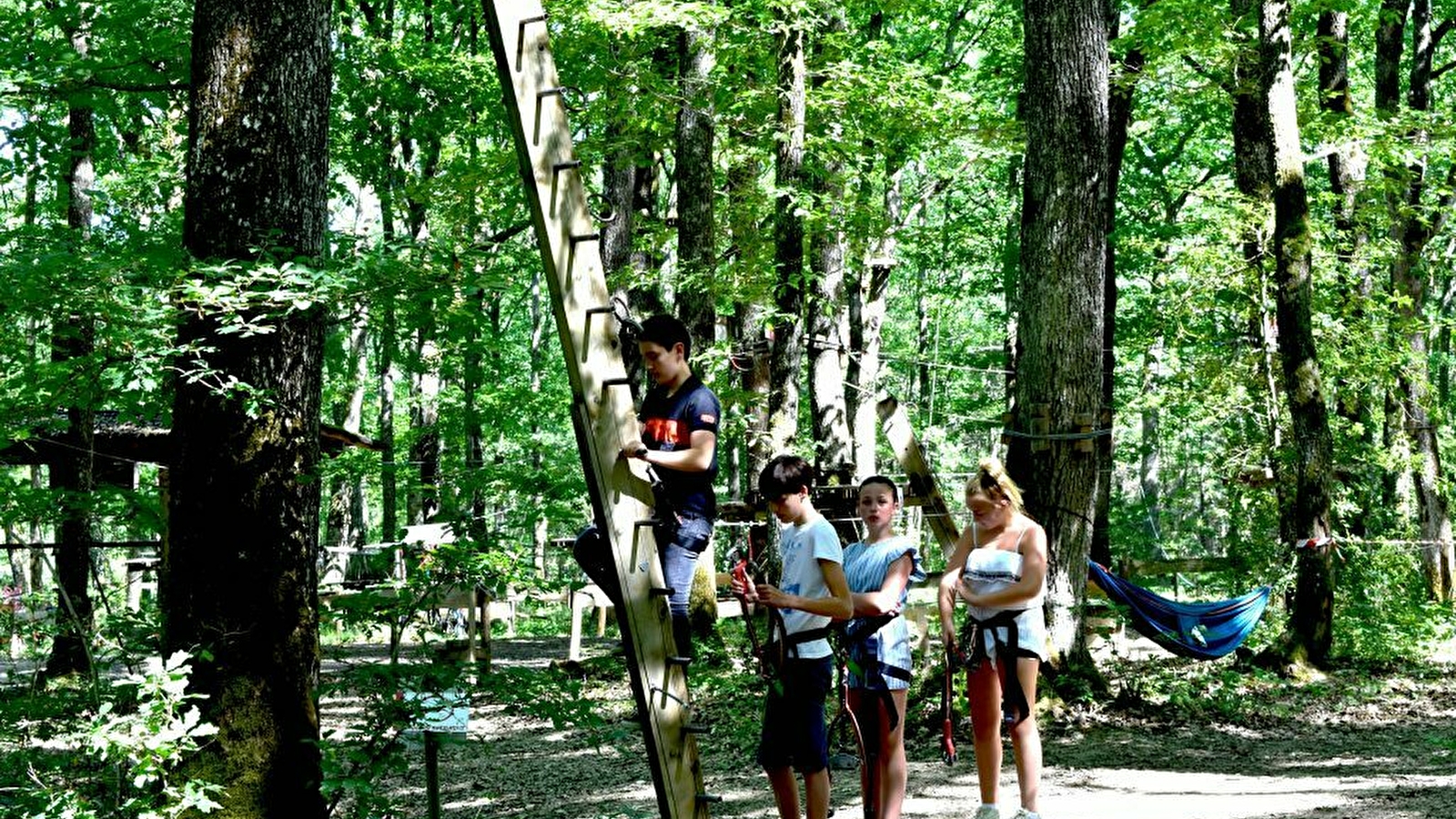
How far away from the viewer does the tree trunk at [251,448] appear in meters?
5.64

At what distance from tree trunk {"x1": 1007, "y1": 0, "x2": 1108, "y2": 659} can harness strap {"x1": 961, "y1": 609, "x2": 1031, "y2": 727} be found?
3927 mm

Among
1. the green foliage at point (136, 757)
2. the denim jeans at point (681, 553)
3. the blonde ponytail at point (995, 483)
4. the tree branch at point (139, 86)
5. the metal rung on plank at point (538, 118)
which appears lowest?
the green foliage at point (136, 757)

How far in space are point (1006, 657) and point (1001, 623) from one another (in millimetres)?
151

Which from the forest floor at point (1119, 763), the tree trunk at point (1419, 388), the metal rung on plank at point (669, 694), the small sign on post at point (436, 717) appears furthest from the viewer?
the tree trunk at point (1419, 388)

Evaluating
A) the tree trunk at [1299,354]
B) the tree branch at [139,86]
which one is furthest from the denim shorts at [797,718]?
the tree trunk at [1299,354]

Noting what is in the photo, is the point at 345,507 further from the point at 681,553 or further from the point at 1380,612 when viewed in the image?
the point at 681,553

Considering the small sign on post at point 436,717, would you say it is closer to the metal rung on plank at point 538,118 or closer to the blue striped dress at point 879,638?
the blue striped dress at point 879,638

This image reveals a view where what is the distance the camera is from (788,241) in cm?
1314

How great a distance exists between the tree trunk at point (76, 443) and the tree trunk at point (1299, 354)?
1021 cm

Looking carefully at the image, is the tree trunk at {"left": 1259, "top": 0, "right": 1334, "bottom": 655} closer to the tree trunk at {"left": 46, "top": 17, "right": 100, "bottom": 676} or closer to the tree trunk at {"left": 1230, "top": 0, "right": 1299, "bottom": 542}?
the tree trunk at {"left": 1230, "top": 0, "right": 1299, "bottom": 542}

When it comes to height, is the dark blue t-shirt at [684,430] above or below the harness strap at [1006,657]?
above

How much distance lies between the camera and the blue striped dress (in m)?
5.62

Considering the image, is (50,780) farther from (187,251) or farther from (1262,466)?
(1262,466)

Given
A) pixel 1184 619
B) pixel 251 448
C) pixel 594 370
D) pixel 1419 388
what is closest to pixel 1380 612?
pixel 1419 388
